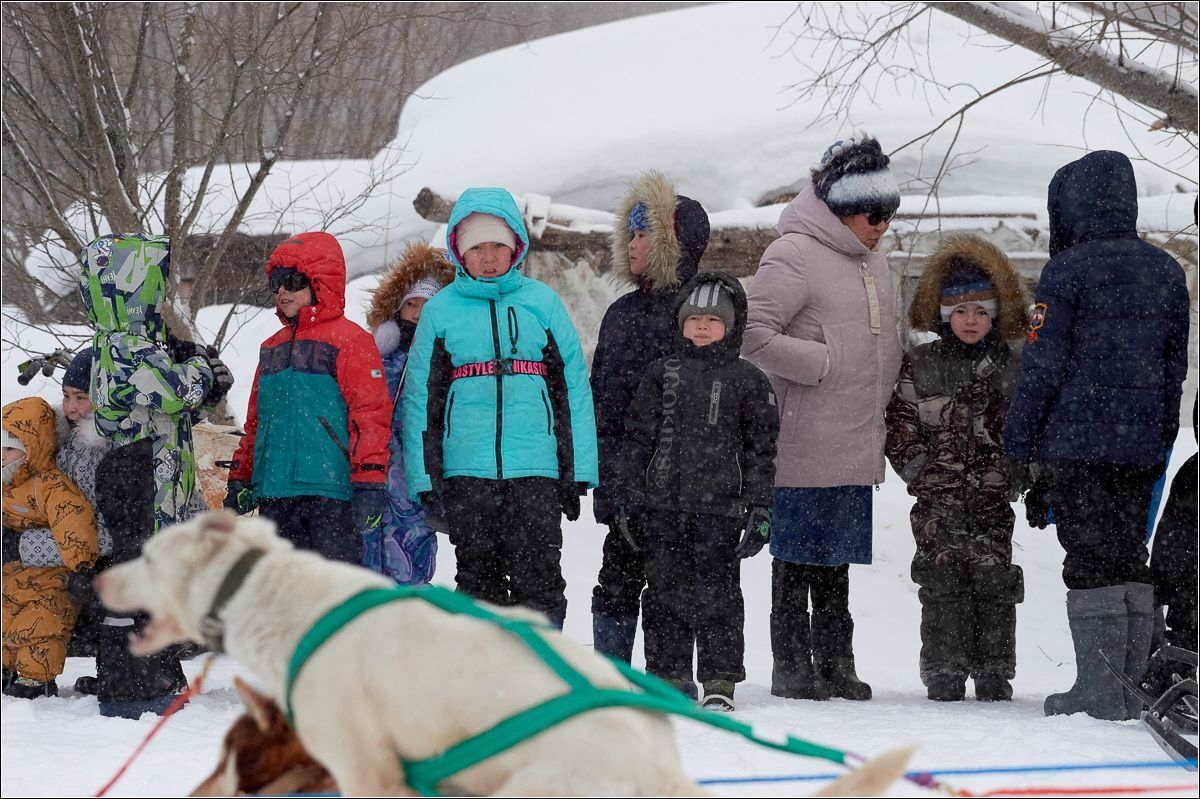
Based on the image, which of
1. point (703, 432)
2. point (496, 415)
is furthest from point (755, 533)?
point (496, 415)

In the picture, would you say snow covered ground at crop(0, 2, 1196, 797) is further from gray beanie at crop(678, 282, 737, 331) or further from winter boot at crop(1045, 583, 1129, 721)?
gray beanie at crop(678, 282, 737, 331)

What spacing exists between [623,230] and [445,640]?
3.06 metres

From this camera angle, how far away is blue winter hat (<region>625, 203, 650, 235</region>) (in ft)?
14.4

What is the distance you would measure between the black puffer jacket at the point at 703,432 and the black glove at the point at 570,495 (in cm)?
14

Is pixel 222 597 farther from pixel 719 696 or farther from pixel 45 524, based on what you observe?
pixel 719 696

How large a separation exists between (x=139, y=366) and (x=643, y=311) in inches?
72.9

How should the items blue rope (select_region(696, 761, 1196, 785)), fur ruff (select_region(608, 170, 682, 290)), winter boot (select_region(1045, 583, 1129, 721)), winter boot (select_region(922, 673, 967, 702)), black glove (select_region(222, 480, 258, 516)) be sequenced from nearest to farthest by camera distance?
blue rope (select_region(696, 761, 1196, 785)) → winter boot (select_region(1045, 583, 1129, 721)) → black glove (select_region(222, 480, 258, 516)) → winter boot (select_region(922, 673, 967, 702)) → fur ruff (select_region(608, 170, 682, 290))

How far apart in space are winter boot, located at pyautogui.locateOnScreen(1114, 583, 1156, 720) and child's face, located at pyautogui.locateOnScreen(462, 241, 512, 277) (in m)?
2.14

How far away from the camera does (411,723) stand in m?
1.58

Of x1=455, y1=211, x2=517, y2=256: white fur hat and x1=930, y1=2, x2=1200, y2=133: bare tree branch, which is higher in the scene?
x1=930, y1=2, x2=1200, y2=133: bare tree branch

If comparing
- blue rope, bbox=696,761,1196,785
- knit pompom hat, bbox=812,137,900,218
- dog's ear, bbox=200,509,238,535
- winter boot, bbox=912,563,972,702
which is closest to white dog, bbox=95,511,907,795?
dog's ear, bbox=200,509,238,535

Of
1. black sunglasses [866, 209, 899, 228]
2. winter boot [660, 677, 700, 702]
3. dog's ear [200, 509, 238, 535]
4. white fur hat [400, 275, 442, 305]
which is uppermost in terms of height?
black sunglasses [866, 209, 899, 228]

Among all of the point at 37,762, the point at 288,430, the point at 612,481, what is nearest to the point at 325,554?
the point at 288,430

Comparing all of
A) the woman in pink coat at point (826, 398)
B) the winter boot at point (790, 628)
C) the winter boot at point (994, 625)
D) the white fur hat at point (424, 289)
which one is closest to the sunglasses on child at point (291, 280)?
the white fur hat at point (424, 289)
